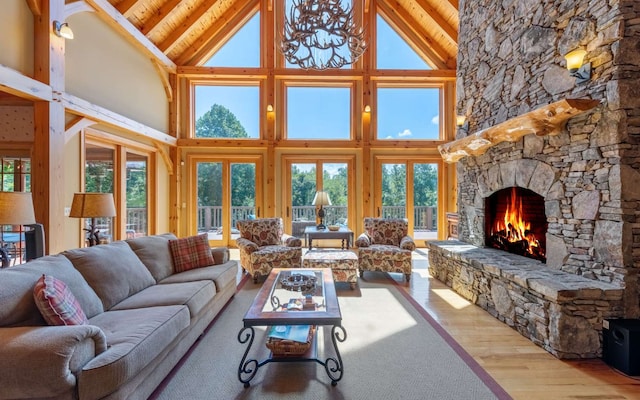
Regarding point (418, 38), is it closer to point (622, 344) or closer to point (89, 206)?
point (622, 344)

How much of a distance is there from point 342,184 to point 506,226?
3.94m

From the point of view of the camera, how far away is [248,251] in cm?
439

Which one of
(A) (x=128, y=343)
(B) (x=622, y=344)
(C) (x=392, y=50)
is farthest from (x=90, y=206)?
(C) (x=392, y=50)

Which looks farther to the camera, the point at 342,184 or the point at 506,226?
the point at 342,184

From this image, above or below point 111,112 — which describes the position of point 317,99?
above

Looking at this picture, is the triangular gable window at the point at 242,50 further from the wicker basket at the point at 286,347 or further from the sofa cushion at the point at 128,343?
the wicker basket at the point at 286,347

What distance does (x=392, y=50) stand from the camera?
736cm

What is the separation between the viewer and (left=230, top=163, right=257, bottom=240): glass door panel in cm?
730

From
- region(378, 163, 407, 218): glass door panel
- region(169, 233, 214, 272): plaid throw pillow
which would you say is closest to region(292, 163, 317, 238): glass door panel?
region(378, 163, 407, 218): glass door panel

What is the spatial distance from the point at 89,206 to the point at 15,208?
93 cm

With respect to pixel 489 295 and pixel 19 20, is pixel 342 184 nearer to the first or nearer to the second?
pixel 489 295

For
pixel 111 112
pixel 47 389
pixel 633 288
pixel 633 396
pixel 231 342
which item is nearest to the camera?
pixel 47 389

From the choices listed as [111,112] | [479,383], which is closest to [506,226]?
[479,383]

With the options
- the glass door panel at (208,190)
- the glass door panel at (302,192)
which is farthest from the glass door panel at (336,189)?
the glass door panel at (208,190)
